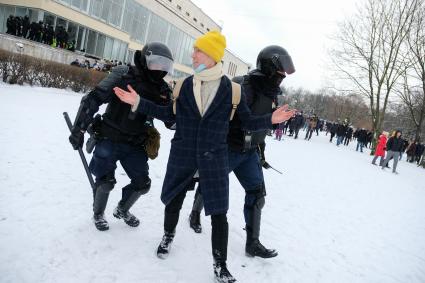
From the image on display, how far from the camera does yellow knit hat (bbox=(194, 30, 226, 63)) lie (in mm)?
2596

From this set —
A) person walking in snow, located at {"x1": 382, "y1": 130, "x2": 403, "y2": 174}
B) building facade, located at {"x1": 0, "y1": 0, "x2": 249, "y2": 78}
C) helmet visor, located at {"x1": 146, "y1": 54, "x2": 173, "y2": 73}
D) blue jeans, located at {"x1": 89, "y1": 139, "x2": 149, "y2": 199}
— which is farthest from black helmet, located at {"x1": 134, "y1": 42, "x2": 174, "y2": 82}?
building facade, located at {"x1": 0, "y1": 0, "x2": 249, "y2": 78}

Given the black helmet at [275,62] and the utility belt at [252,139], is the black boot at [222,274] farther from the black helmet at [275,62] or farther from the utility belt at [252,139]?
the black helmet at [275,62]

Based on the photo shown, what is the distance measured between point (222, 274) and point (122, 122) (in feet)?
4.83

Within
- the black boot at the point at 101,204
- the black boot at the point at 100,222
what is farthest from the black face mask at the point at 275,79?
the black boot at the point at 100,222

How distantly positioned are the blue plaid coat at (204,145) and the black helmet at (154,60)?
→ 1.39ft

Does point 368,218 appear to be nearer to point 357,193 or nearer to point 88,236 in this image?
point 357,193

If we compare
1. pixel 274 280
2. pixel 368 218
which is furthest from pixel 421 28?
pixel 274 280

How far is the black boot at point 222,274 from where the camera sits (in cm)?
268

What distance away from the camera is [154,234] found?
3.39 m

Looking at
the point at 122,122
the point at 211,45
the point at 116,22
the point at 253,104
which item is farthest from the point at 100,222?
the point at 116,22

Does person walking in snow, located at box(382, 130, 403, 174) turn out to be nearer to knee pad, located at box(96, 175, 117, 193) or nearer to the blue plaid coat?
the blue plaid coat

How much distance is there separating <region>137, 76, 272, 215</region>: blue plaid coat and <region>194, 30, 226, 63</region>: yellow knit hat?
0.18 meters

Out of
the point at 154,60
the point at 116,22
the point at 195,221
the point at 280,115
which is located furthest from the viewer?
the point at 116,22

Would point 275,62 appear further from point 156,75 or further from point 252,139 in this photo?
point 156,75
